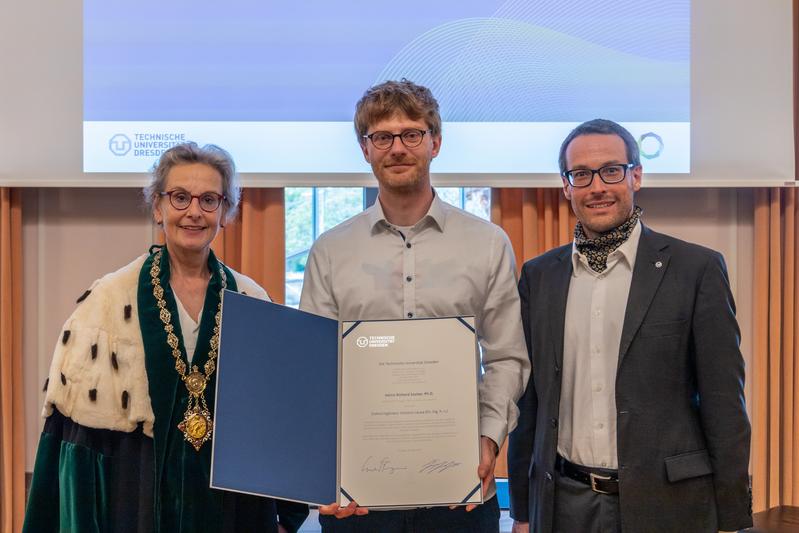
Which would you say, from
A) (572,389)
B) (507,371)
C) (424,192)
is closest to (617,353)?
(572,389)

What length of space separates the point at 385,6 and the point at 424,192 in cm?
142

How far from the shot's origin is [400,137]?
177 cm

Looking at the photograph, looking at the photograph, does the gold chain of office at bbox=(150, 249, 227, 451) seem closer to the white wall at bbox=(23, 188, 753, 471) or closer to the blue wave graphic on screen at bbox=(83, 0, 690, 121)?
the blue wave graphic on screen at bbox=(83, 0, 690, 121)

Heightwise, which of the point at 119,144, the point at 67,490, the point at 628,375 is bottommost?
the point at 67,490

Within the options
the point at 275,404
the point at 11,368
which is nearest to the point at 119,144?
the point at 11,368

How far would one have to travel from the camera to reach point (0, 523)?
10.2ft

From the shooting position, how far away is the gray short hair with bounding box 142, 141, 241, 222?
172 centimetres

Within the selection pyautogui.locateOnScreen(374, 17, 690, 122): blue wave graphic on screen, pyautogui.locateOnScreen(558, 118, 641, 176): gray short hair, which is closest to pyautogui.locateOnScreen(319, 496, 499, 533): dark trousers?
pyautogui.locateOnScreen(558, 118, 641, 176): gray short hair

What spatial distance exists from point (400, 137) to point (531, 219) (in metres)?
1.46

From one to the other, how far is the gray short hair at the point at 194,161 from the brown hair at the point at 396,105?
365 millimetres

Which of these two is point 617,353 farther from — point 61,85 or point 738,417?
point 61,85

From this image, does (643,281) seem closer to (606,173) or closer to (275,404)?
(606,173)

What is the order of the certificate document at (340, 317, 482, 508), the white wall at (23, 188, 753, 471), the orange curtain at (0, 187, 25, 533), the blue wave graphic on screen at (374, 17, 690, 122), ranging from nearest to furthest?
1. the certificate document at (340, 317, 482, 508)
2. the blue wave graphic on screen at (374, 17, 690, 122)
3. the orange curtain at (0, 187, 25, 533)
4. the white wall at (23, 188, 753, 471)

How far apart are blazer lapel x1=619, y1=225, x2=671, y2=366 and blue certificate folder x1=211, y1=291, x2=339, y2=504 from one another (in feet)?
2.34
